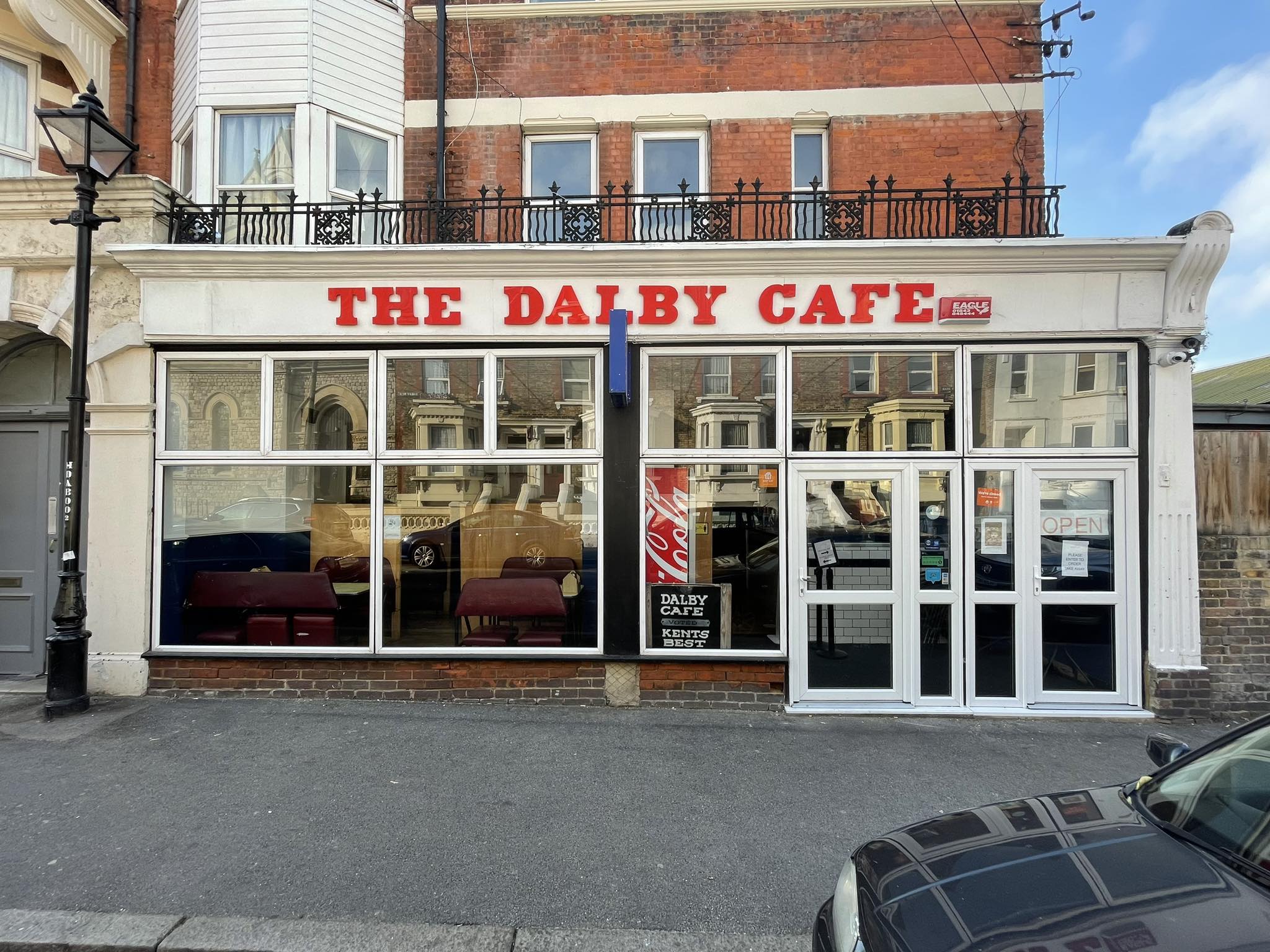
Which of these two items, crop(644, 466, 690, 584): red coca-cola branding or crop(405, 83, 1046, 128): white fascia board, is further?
crop(405, 83, 1046, 128): white fascia board

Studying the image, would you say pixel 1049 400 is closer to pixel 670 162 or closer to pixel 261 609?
pixel 670 162

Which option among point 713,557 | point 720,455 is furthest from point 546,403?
point 713,557

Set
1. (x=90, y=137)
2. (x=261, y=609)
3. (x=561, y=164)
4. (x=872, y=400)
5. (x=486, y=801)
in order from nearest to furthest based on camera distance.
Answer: (x=486, y=801) < (x=90, y=137) < (x=872, y=400) < (x=261, y=609) < (x=561, y=164)

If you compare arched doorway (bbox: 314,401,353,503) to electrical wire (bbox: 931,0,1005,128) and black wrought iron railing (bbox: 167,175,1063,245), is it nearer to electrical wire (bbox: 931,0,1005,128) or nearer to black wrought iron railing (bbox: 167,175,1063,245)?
black wrought iron railing (bbox: 167,175,1063,245)

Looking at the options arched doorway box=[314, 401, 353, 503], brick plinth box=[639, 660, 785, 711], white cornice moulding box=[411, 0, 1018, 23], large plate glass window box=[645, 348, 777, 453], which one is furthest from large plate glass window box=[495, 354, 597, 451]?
white cornice moulding box=[411, 0, 1018, 23]

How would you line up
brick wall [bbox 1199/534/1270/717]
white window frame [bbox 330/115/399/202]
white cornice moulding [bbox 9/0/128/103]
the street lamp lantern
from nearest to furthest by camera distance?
the street lamp lantern, brick wall [bbox 1199/534/1270/717], white cornice moulding [bbox 9/0/128/103], white window frame [bbox 330/115/399/202]

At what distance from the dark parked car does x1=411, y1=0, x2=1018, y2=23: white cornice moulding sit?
786cm

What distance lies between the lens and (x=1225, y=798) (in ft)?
8.25

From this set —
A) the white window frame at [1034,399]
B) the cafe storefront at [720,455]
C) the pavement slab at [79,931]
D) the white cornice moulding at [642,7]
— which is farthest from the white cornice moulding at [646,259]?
the pavement slab at [79,931]

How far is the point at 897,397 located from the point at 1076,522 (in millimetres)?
1970

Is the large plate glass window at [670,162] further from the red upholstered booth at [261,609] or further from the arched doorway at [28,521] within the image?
the arched doorway at [28,521]

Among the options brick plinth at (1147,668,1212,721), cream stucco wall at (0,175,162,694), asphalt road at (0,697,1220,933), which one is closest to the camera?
asphalt road at (0,697,1220,933)

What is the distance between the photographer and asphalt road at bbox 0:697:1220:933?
Result: 3.38m

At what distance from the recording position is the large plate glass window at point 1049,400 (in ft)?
20.2
